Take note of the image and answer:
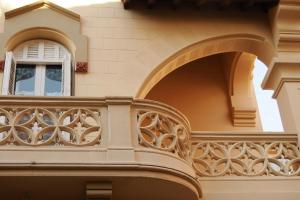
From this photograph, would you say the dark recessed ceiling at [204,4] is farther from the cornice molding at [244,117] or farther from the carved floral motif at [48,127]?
the carved floral motif at [48,127]

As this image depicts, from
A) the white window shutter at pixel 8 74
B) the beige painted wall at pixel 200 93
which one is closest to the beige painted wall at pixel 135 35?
the white window shutter at pixel 8 74

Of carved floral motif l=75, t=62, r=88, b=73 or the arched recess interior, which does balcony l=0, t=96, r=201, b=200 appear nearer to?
the arched recess interior

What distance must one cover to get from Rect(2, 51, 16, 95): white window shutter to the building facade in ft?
0.08

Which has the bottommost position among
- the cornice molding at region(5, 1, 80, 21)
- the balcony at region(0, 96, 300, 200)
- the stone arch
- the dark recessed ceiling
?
the balcony at region(0, 96, 300, 200)

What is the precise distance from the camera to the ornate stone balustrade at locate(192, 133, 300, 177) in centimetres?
892

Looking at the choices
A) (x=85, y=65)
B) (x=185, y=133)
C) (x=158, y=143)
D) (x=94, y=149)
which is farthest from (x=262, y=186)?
(x=85, y=65)

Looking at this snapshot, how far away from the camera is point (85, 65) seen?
9.95 metres

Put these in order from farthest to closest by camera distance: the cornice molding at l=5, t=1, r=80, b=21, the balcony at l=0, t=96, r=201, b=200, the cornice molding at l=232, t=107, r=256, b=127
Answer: the cornice molding at l=232, t=107, r=256, b=127 → the cornice molding at l=5, t=1, r=80, b=21 → the balcony at l=0, t=96, r=201, b=200

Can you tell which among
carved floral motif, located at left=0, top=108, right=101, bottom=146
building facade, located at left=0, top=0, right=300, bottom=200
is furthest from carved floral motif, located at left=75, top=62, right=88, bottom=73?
carved floral motif, located at left=0, top=108, right=101, bottom=146

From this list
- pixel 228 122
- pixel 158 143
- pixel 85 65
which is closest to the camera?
pixel 158 143

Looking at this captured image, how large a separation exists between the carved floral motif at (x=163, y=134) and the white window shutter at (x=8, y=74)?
304 cm

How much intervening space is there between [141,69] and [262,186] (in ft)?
10.7

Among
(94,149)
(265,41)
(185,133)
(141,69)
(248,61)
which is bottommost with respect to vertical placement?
(94,149)

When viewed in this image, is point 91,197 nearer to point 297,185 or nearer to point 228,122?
point 297,185
